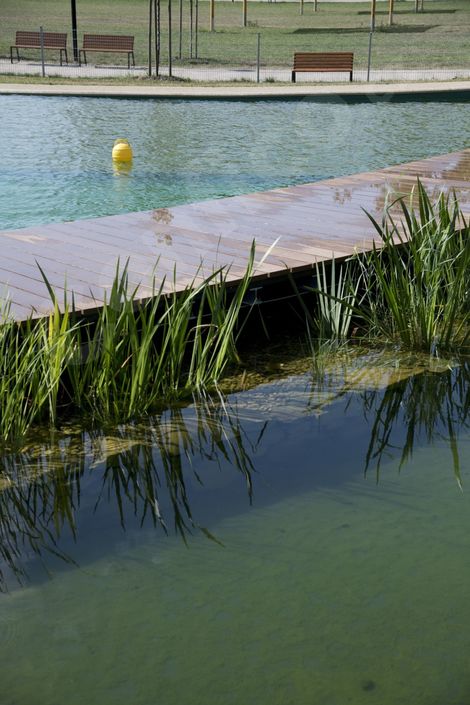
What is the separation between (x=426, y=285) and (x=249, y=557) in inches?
73.2

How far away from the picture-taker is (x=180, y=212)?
5.83m

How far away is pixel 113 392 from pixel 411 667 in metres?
1.78

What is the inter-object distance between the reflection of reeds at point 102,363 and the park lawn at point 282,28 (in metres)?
18.2

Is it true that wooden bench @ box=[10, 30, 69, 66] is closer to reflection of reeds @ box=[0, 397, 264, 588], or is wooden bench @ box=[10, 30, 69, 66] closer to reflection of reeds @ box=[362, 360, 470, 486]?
reflection of reeds @ box=[362, 360, 470, 486]

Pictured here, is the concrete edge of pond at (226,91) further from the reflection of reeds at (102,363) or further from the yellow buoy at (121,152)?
the reflection of reeds at (102,363)

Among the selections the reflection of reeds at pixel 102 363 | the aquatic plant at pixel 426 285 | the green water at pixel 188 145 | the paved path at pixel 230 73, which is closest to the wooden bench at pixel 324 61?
the paved path at pixel 230 73

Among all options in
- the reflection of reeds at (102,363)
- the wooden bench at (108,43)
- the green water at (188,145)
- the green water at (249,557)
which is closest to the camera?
the green water at (249,557)

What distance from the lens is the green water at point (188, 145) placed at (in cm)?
875

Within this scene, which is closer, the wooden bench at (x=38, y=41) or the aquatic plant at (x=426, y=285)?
the aquatic plant at (x=426, y=285)

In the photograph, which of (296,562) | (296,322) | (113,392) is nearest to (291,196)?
(296,322)

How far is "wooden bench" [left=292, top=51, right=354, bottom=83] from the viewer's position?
56.9 ft

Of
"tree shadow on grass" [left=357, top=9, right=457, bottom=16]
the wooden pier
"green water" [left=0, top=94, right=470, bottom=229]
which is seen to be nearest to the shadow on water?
the wooden pier

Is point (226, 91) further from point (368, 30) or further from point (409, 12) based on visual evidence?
point (409, 12)

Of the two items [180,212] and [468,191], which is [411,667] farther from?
[468,191]
